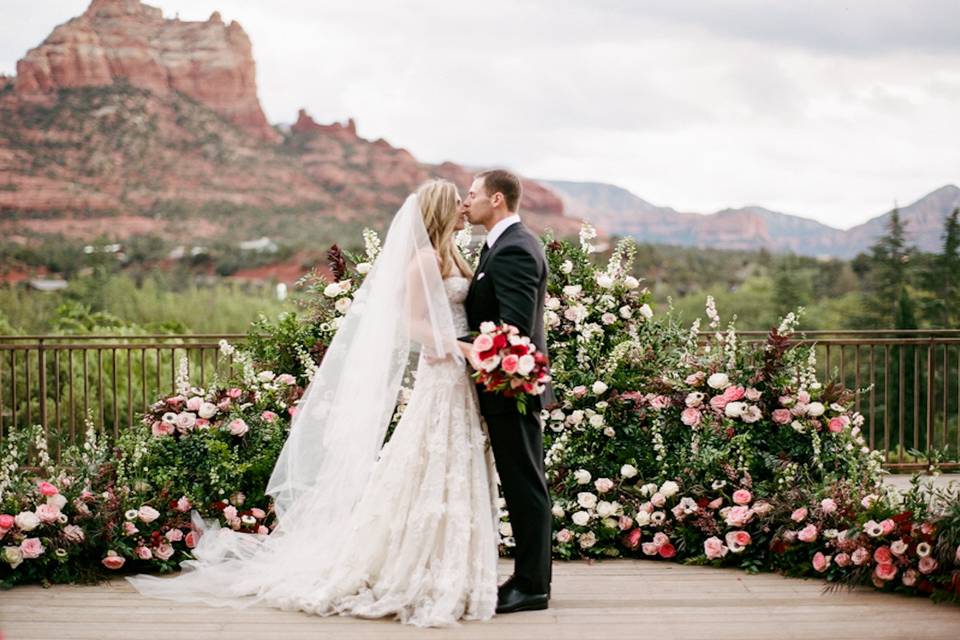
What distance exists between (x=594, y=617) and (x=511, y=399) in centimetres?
94

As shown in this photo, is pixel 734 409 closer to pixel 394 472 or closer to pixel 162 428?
pixel 394 472

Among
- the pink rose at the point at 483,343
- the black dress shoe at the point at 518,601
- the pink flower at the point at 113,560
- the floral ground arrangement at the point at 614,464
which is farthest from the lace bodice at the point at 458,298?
the pink flower at the point at 113,560

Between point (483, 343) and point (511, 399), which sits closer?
point (483, 343)

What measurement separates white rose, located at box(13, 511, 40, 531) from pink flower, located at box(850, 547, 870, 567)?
361cm

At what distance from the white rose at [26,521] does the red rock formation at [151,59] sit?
6239 centimetres

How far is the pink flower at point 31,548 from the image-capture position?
459 cm

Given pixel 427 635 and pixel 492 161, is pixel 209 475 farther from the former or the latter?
pixel 492 161

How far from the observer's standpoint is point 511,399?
414cm

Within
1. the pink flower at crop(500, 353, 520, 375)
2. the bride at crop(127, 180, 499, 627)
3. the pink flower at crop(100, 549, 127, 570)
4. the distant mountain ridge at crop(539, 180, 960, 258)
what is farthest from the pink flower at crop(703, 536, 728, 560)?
the distant mountain ridge at crop(539, 180, 960, 258)

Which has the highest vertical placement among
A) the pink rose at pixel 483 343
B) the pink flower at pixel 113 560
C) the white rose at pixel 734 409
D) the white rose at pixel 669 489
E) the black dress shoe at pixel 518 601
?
the pink rose at pixel 483 343

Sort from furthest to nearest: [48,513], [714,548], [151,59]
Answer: [151,59] < [714,548] < [48,513]

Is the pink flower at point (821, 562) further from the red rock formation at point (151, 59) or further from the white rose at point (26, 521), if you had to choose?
the red rock formation at point (151, 59)

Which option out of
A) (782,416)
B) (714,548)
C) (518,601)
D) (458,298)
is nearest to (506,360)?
(458,298)

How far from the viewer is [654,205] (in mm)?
79562
